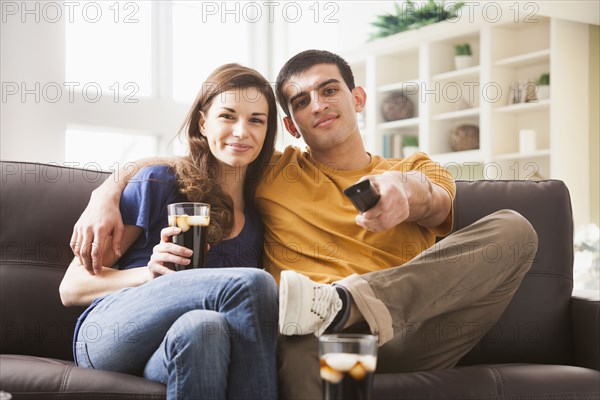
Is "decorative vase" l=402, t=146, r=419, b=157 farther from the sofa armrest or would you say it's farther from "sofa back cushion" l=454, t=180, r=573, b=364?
the sofa armrest

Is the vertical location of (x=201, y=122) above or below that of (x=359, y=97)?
below

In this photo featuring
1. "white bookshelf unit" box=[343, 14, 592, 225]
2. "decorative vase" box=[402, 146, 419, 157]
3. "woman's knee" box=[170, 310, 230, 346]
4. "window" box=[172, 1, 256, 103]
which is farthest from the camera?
"window" box=[172, 1, 256, 103]

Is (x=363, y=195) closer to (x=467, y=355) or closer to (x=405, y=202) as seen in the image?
(x=405, y=202)

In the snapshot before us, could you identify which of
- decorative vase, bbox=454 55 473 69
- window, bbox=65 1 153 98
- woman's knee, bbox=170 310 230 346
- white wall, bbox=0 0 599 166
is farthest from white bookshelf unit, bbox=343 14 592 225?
woman's knee, bbox=170 310 230 346

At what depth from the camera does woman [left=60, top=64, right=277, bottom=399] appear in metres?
1.58

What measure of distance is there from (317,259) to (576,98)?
3309 mm

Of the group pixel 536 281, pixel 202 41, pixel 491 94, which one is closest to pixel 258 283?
pixel 536 281

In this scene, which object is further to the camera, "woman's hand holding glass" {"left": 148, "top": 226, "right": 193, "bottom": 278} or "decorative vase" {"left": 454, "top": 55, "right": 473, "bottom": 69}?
"decorative vase" {"left": 454, "top": 55, "right": 473, "bottom": 69}

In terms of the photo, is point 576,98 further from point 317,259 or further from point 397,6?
point 317,259

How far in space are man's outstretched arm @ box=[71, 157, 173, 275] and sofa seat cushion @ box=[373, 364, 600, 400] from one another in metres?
0.76

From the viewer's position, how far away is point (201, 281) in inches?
66.2

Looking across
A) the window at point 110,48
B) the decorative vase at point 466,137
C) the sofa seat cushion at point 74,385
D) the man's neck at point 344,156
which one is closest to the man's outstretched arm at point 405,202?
the man's neck at point 344,156

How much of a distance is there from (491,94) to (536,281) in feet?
10.4

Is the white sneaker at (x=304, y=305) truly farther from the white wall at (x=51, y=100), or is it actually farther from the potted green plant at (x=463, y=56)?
the potted green plant at (x=463, y=56)
